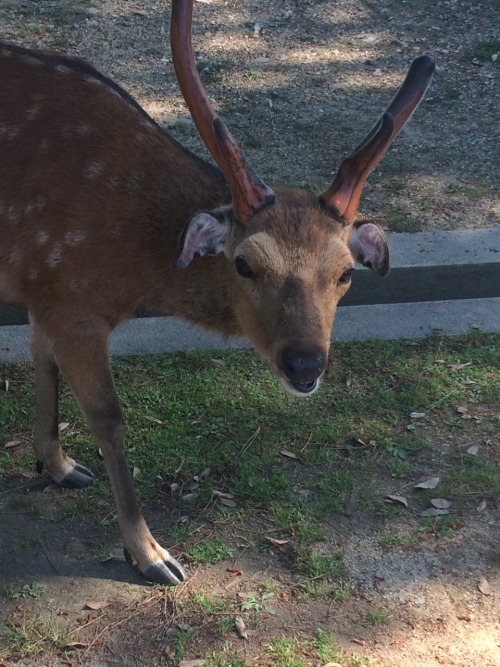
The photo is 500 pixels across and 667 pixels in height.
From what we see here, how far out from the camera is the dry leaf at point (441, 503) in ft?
14.4

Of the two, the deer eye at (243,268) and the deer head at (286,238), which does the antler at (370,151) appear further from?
the deer eye at (243,268)

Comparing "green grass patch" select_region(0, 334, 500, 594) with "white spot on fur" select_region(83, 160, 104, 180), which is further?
"green grass patch" select_region(0, 334, 500, 594)

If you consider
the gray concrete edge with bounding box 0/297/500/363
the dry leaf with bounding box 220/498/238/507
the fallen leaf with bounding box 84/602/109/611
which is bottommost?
the fallen leaf with bounding box 84/602/109/611

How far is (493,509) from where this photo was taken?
4.40 metres

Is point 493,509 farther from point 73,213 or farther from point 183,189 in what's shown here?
point 73,213

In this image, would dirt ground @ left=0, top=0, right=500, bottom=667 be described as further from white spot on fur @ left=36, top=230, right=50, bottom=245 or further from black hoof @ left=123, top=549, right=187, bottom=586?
white spot on fur @ left=36, top=230, right=50, bottom=245

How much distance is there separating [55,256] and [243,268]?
0.85 m

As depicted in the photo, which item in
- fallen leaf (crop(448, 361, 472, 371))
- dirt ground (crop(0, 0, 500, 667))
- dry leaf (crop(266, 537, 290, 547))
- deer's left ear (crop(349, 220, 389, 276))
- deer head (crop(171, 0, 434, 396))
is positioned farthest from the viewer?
fallen leaf (crop(448, 361, 472, 371))

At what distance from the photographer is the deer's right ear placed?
370cm

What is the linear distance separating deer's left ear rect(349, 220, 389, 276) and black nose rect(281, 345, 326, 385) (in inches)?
27.0

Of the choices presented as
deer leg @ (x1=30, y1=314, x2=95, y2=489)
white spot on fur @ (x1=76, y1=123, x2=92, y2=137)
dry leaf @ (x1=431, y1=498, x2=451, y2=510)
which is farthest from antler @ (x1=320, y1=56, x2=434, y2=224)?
deer leg @ (x1=30, y1=314, x2=95, y2=489)

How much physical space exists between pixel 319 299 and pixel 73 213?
1171 mm

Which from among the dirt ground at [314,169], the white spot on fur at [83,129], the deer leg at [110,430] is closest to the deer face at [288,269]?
the deer leg at [110,430]

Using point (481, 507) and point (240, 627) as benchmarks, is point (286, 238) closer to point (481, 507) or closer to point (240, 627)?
point (240, 627)
